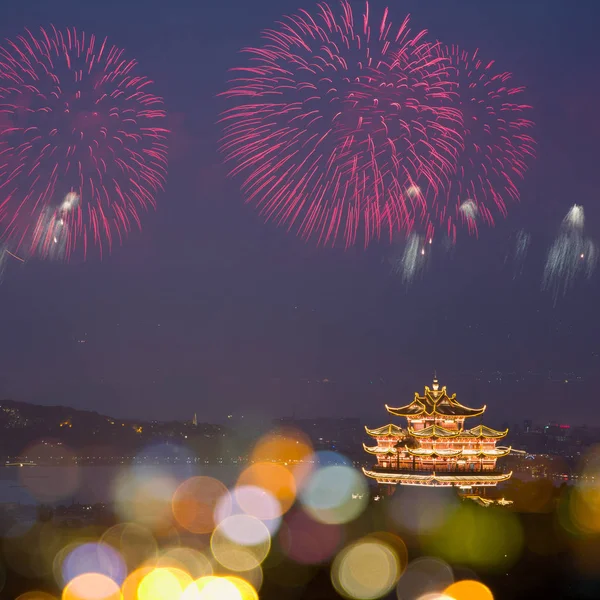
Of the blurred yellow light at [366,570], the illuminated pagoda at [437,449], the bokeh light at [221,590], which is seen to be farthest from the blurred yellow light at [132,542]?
the illuminated pagoda at [437,449]

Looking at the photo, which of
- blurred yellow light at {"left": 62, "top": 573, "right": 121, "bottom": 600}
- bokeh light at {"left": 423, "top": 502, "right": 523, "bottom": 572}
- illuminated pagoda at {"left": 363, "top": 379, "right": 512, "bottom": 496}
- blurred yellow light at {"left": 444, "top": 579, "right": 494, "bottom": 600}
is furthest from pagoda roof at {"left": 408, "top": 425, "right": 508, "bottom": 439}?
blurred yellow light at {"left": 62, "top": 573, "right": 121, "bottom": 600}

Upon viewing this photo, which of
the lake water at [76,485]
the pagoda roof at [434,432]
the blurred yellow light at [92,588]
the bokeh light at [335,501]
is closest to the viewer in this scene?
the blurred yellow light at [92,588]

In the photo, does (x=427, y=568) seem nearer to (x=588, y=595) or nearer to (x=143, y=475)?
(x=588, y=595)

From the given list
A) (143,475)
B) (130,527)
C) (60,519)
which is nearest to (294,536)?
(130,527)

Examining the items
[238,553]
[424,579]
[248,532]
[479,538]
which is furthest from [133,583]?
[248,532]

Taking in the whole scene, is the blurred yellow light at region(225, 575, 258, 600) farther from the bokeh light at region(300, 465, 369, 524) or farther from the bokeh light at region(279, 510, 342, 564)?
the bokeh light at region(300, 465, 369, 524)

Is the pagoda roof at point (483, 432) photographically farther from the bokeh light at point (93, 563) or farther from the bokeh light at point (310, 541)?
the bokeh light at point (93, 563)

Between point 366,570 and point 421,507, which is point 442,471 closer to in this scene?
point 421,507
